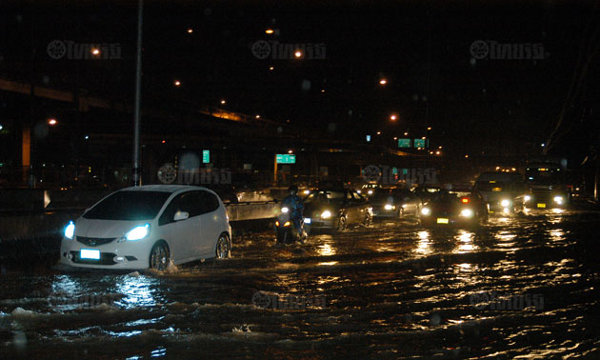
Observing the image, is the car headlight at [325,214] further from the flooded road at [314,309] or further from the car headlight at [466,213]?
the car headlight at [466,213]

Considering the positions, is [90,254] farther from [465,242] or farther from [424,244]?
[465,242]

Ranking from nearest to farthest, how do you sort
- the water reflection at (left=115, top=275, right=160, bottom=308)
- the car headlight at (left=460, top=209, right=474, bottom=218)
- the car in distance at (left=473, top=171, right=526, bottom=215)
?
the water reflection at (left=115, top=275, right=160, bottom=308) → the car headlight at (left=460, top=209, right=474, bottom=218) → the car in distance at (left=473, top=171, right=526, bottom=215)

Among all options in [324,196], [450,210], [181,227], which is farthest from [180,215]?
[450,210]

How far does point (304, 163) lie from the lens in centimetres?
9681

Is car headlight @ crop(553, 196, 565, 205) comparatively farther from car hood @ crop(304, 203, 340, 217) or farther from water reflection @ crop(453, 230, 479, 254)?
car hood @ crop(304, 203, 340, 217)

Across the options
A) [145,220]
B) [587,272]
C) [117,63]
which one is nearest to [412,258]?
[587,272]

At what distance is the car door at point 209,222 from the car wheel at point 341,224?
27.8ft

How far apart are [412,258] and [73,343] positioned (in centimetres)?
992

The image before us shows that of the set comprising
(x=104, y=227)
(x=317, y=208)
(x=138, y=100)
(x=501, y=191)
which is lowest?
(x=104, y=227)

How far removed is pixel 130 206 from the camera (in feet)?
42.5

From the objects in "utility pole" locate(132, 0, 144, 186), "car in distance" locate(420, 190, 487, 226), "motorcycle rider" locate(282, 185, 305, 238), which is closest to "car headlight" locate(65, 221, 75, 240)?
"motorcycle rider" locate(282, 185, 305, 238)

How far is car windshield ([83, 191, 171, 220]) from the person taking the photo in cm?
1253

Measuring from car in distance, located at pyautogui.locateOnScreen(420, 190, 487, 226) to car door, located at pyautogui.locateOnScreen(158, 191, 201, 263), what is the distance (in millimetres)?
13661

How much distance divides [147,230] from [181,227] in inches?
38.5
